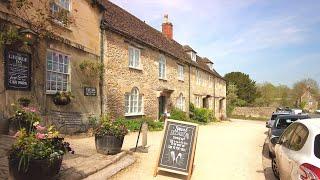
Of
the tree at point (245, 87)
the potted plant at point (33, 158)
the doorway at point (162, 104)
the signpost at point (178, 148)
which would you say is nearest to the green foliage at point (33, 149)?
the potted plant at point (33, 158)

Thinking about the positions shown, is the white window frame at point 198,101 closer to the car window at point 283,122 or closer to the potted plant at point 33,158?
the car window at point 283,122

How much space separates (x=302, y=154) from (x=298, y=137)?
33.2 inches

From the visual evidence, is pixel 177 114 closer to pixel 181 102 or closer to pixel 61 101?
pixel 181 102

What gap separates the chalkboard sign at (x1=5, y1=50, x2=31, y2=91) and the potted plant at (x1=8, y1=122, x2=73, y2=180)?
4666mm

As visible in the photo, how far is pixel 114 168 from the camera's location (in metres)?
8.54

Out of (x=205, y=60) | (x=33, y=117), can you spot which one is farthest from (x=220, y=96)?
(x=33, y=117)

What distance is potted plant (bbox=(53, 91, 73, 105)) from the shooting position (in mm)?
12691

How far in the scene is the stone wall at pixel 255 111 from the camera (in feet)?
180

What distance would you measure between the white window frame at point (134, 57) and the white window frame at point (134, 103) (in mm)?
1307

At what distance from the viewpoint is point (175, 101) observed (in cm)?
2567

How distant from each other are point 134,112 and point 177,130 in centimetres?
1073

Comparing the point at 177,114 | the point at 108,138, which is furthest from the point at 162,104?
the point at 108,138

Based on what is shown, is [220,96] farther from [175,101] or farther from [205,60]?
[175,101]

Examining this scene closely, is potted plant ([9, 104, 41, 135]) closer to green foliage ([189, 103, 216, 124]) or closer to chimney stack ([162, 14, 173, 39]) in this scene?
green foliage ([189, 103, 216, 124])
